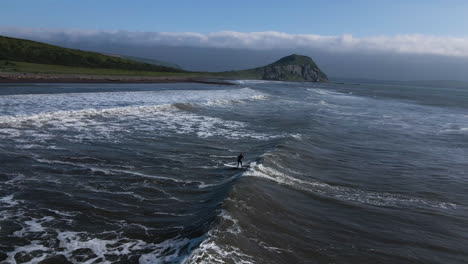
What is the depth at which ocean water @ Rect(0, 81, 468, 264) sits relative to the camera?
33.8 feet

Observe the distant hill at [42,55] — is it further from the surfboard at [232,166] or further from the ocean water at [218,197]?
the surfboard at [232,166]

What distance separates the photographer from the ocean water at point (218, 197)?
10.3 m

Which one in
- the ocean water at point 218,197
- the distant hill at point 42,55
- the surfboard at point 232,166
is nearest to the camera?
the ocean water at point 218,197

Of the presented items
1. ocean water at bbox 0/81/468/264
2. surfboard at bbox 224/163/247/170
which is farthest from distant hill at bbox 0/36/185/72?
surfboard at bbox 224/163/247/170

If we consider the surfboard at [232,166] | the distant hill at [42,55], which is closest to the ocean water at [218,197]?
the surfboard at [232,166]

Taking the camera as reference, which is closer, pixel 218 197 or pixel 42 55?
pixel 218 197

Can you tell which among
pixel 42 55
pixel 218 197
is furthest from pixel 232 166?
pixel 42 55

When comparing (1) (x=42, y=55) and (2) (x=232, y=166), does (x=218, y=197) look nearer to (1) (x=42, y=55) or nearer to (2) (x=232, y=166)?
(2) (x=232, y=166)

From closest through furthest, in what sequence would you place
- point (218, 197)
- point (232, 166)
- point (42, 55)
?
point (218, 197) < point (232, 166) < point (42, 55)

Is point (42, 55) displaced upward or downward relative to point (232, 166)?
upward

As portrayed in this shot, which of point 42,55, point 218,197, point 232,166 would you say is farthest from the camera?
point 42,55

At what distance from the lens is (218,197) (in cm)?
1409

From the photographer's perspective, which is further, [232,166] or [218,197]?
[232,166]

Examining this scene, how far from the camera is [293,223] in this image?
12367mm
